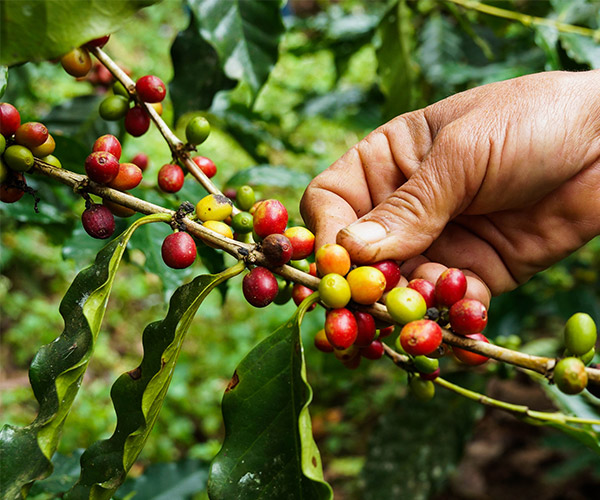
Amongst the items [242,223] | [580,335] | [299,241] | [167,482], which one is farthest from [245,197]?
[167,482]

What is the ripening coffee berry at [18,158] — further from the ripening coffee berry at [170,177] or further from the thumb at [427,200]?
the thumb at [427,200]

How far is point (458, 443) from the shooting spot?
2262 millimetres

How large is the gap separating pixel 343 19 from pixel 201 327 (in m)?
2.78

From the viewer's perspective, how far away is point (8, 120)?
1.12 meters

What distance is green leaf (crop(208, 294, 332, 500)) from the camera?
0.97 meters

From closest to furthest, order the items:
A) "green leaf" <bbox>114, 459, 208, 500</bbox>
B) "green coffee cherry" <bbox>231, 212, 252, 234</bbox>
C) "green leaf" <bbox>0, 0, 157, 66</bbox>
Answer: "green leaf" <bbox>0, 0, 157, 66</bbox> < "green coffee cherry" <bbox>231, 212, 252, 234</bbox> < "green leaf" <bbox>114, 459, 208, 500</bbox>

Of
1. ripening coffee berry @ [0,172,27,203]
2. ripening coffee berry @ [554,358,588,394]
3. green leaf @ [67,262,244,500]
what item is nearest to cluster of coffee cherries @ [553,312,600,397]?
ripening coffee berry @ [554,358,588,394]

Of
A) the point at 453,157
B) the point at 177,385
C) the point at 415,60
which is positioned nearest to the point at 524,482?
the point at 177,385

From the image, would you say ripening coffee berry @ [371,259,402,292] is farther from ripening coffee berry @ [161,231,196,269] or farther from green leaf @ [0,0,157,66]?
green leaf @ [0,0,157,66]

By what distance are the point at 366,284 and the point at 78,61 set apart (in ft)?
2.82

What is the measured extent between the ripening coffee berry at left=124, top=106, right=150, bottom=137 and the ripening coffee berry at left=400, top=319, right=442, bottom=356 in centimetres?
83

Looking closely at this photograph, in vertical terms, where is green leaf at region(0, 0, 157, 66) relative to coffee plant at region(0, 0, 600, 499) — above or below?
above

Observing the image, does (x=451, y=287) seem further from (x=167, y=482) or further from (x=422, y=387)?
(x=167, y=482)

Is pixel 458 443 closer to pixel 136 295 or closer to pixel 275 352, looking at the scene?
pixel 275 352
